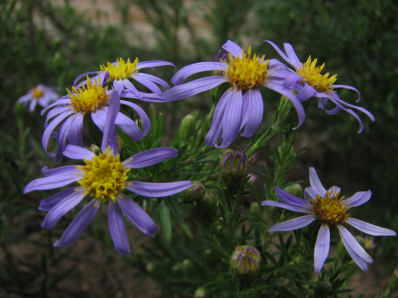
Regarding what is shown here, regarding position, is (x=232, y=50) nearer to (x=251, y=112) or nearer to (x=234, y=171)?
(x=251, y=112)

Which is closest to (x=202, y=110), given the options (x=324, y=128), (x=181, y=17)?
(x=181, y=17)

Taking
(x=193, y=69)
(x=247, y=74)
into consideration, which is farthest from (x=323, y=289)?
(x=193, y=69)

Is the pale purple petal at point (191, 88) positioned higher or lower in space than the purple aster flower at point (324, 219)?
higher

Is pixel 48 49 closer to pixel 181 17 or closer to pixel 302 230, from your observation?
pixel 181 17

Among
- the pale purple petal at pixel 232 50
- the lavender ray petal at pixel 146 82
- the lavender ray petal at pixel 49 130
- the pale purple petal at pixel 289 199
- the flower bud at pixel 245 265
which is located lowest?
the flower bud at pixel 245 265

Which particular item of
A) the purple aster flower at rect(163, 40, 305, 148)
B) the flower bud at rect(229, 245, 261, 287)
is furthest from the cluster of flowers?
the flower bud at rect(229, 245, 261, 287)

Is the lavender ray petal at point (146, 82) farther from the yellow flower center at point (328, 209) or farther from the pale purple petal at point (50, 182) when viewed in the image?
the yellow flower center at point (328, 209)

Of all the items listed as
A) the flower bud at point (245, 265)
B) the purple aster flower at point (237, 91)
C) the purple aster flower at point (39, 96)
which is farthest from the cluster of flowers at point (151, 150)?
the purple aster flower at point (39, 96)
